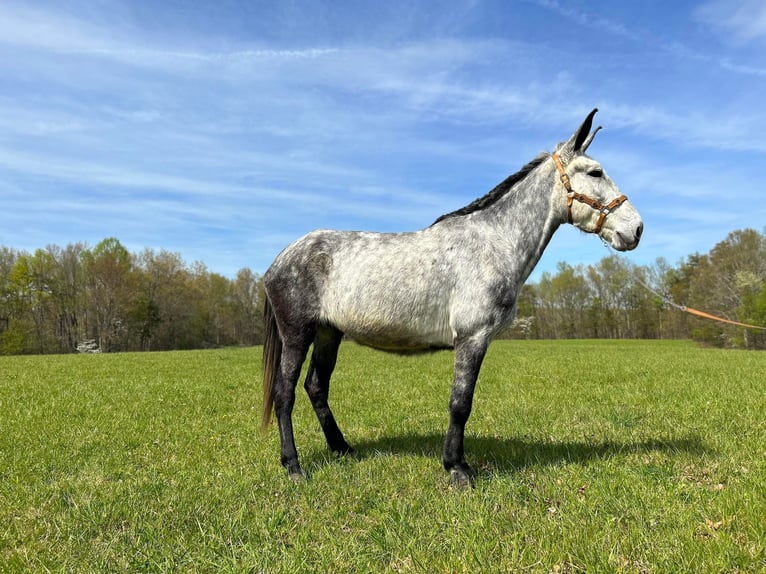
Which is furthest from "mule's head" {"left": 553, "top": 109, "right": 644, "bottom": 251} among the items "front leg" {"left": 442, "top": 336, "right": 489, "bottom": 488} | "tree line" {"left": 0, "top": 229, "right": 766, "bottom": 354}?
"tree line" {"left": 0, "top": 229, "right": 766, "bottom": 354}

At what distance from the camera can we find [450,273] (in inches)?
215

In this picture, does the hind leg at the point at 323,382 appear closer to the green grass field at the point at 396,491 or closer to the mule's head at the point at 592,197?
the green grass field at the point at 396,491

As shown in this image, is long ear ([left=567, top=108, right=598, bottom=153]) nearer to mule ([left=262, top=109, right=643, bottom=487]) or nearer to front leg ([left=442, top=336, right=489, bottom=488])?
mule ([left=262, top=109, right=643, bottom=487])

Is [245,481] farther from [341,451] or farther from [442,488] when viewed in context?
[442,488]

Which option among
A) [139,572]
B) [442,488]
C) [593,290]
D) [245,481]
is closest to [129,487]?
[245,481]

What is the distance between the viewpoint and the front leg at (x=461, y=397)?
5.28 meters

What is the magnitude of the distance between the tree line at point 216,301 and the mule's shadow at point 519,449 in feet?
135

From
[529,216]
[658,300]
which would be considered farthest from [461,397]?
[658,300]

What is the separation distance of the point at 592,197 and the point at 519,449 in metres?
3.40

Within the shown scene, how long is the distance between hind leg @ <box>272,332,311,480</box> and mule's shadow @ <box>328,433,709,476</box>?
41.6 inches

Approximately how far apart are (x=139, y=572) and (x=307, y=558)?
1.23m

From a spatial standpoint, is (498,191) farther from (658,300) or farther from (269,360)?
(658,300)

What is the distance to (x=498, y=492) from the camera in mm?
4840

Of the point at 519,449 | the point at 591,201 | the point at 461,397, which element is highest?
the point at 591,201
